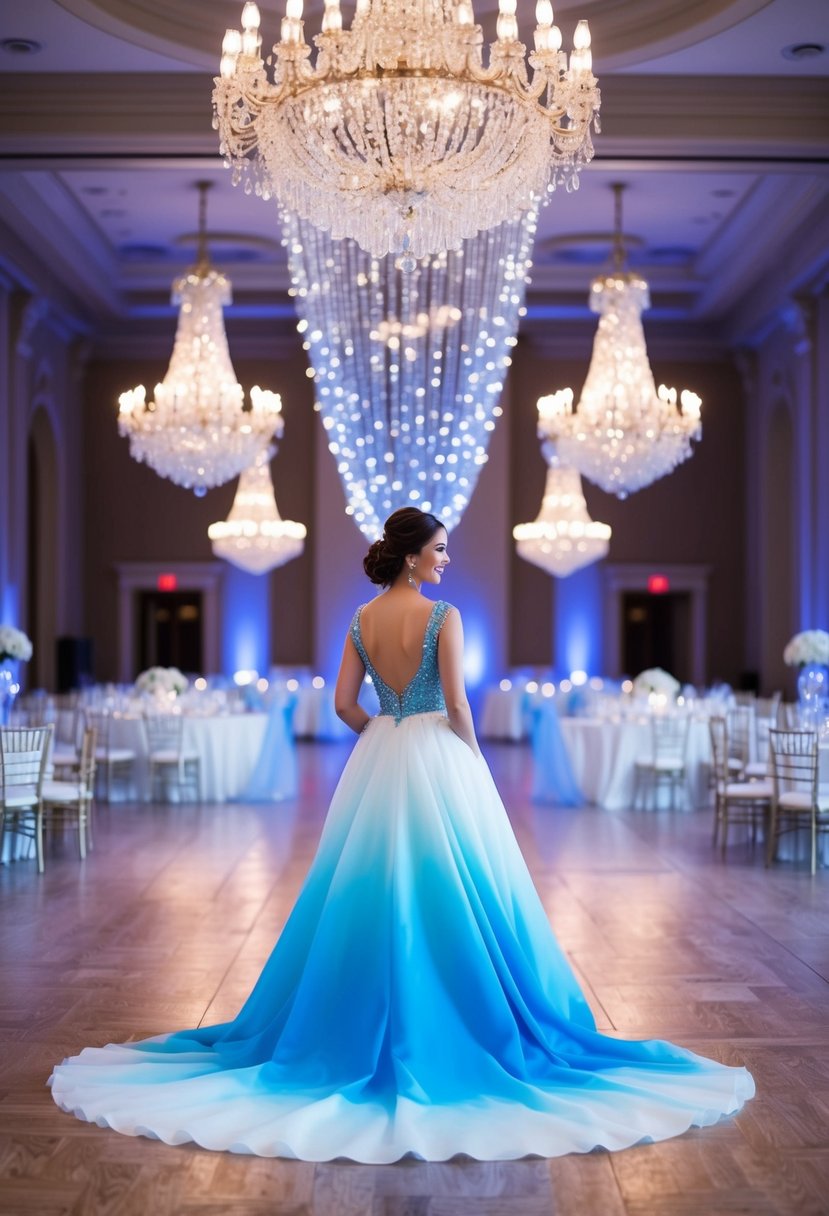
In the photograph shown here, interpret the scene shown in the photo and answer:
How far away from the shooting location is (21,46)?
959cm

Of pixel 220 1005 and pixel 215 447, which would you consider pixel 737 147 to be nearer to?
pixel 215 447

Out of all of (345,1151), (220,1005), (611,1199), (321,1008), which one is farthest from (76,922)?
(611,1199)

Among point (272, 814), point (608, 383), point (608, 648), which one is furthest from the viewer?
point (608, 648)

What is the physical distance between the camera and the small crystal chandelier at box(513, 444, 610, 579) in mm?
14672

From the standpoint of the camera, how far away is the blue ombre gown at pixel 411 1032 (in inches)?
149

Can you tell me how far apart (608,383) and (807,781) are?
487 centimetres

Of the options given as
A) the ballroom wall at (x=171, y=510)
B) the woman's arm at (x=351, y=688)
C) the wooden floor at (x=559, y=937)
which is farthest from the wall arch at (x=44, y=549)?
the woman's arm at (x=351, y=688)

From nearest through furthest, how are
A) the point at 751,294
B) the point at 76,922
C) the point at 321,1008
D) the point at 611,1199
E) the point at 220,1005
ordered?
the point at 611,1199 < the point at 321,1008 < the point at 220,1005 < the point at 76,922 < the point at 751,294

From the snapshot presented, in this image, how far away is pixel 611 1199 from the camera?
11.3ft

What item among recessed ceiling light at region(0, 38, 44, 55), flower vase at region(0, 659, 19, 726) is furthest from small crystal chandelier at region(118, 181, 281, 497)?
recessed ceiling light at region(0, 38, 44, 55)

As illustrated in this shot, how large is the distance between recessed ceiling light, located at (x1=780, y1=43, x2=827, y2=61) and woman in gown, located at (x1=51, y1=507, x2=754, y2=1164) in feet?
22.4

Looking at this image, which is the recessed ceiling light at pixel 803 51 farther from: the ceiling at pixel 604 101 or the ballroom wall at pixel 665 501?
the ballroom wall at pixel 665 501

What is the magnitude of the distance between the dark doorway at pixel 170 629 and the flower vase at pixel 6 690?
7.26m

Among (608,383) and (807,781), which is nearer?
Result: (807,781)
